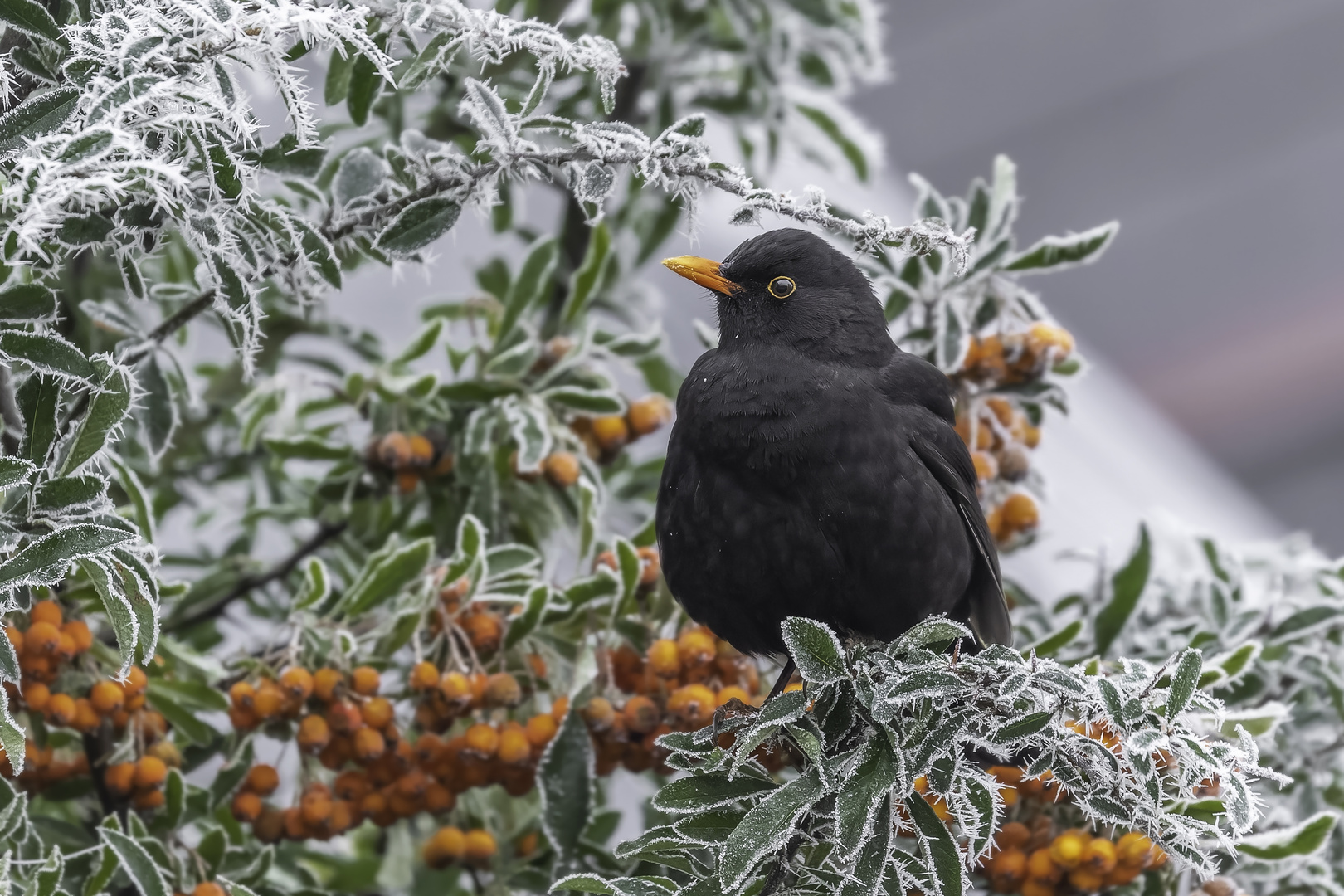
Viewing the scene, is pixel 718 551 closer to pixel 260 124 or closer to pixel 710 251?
pixel 260 124

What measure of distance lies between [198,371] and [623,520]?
0.99m

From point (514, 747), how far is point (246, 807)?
0.43 m

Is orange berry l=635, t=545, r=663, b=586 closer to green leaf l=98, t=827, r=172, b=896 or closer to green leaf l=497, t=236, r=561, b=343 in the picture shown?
green leaf l=497, t=236, r=561, b=343

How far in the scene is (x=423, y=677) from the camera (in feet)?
6.72

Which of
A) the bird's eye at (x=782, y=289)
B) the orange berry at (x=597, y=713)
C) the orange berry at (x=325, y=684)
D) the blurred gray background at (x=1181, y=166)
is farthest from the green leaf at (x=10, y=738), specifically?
the blurred gray background at (x=1181, y=166)

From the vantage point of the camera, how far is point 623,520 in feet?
9.64

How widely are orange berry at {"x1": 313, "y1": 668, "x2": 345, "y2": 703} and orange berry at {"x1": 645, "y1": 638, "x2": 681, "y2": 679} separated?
0.47 m

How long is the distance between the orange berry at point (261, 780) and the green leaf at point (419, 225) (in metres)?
0.88

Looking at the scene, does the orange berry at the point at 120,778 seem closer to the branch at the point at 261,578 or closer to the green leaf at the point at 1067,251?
the branch at the point at 261,578

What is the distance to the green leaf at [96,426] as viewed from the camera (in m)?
1.62

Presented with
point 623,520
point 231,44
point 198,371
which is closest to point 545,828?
point 623,520

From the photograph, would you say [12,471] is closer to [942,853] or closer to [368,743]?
[368,743]

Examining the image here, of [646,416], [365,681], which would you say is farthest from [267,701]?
[646,416]

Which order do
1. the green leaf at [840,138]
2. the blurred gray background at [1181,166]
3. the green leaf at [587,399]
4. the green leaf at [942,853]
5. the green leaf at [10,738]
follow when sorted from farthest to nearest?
the blurred gray background at [1181,166], the green leaf at [840,138], the green leaf at [587,399], the green leaf at [942,853], the green leaf at [10,738]
